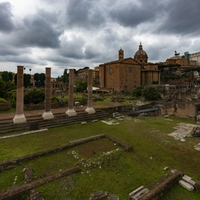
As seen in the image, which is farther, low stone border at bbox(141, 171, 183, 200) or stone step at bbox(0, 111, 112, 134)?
stone step at bbox(0, 111, 112, 134)

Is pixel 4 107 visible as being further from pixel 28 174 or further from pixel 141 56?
pixel 141 56

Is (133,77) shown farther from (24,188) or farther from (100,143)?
(24,188)

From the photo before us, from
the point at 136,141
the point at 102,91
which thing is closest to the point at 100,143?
the point at 136,141

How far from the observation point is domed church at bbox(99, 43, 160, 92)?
41.8 meters

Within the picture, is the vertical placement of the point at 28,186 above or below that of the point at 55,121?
below

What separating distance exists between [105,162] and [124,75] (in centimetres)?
3745

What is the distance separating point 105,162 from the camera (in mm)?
6367

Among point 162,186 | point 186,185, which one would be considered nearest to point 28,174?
point 162,186

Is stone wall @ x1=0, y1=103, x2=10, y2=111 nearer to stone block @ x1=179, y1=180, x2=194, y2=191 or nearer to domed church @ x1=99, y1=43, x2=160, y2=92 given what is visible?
stone block @ x1=179, y1=180, x2=194, y2=191

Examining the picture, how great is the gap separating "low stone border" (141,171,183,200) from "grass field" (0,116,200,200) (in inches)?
6.6

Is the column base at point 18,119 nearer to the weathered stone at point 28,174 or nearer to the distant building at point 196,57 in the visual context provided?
the weathered stone at point 28,174

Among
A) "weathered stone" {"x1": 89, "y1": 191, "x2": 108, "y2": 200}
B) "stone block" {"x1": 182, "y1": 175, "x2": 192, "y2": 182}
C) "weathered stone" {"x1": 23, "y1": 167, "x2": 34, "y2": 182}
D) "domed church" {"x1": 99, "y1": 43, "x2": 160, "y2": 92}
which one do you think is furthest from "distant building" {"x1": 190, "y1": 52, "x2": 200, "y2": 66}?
"weathered stone" {"x1": 23, "y1": 167, "x2": 34, "y2": 182}

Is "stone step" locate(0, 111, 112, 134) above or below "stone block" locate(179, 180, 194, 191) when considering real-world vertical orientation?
above

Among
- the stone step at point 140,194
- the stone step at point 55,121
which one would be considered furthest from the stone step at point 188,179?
the stone step at point 55,121
